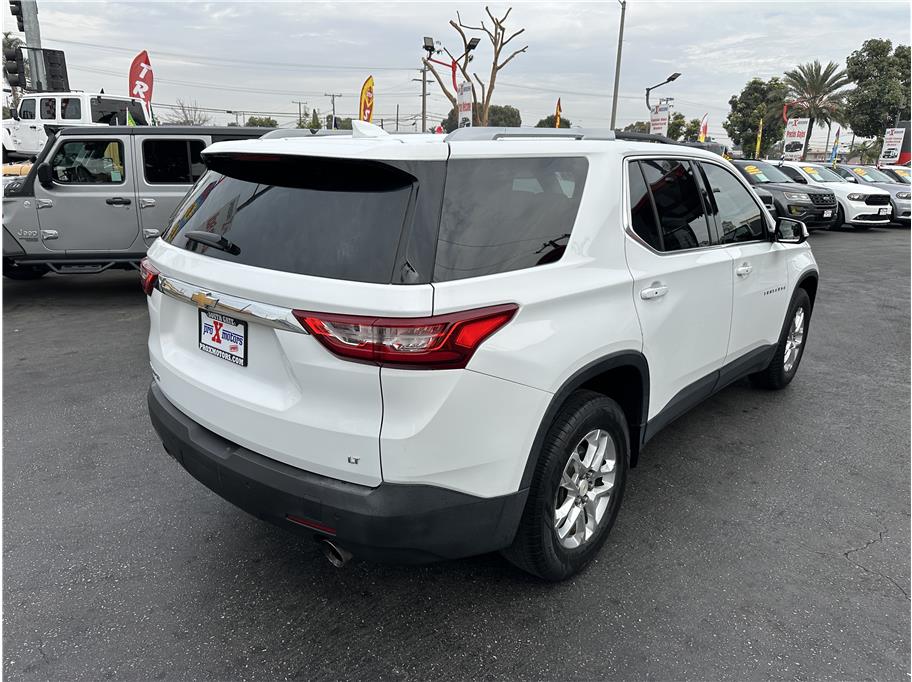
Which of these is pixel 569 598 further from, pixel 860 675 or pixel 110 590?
pixel 110 590

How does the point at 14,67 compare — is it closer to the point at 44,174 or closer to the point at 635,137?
the point at 44,174

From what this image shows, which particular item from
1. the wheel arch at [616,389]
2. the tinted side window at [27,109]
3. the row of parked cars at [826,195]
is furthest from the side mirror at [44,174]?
the tinted side window at [27,109]

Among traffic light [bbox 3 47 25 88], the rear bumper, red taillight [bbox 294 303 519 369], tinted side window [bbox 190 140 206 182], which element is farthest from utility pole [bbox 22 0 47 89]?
red taillight [bbox 294 303 519 369]

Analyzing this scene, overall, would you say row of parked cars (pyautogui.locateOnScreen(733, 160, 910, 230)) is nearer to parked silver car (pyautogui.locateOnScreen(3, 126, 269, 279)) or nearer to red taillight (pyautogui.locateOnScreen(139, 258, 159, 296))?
parked silver car (pyautogui.locateOnScreen(3, 126, 269, 279))

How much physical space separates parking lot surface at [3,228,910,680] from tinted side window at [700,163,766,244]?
130 centimetres

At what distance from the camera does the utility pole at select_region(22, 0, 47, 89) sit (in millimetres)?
15636

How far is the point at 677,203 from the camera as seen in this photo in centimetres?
319

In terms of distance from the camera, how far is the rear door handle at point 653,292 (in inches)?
109

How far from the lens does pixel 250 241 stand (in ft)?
7.55

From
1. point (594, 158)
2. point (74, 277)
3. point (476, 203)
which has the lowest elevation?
point (74, 277)

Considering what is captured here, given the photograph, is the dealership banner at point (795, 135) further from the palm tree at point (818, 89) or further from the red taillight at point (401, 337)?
the red taillight at point (401, 337)

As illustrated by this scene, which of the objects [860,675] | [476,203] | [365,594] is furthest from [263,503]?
[860,675]

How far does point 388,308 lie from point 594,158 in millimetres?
1225

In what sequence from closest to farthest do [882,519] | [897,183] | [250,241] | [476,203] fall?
1. [476,203]
2. [250,241]
3. [882,519]
4. [897,183]
